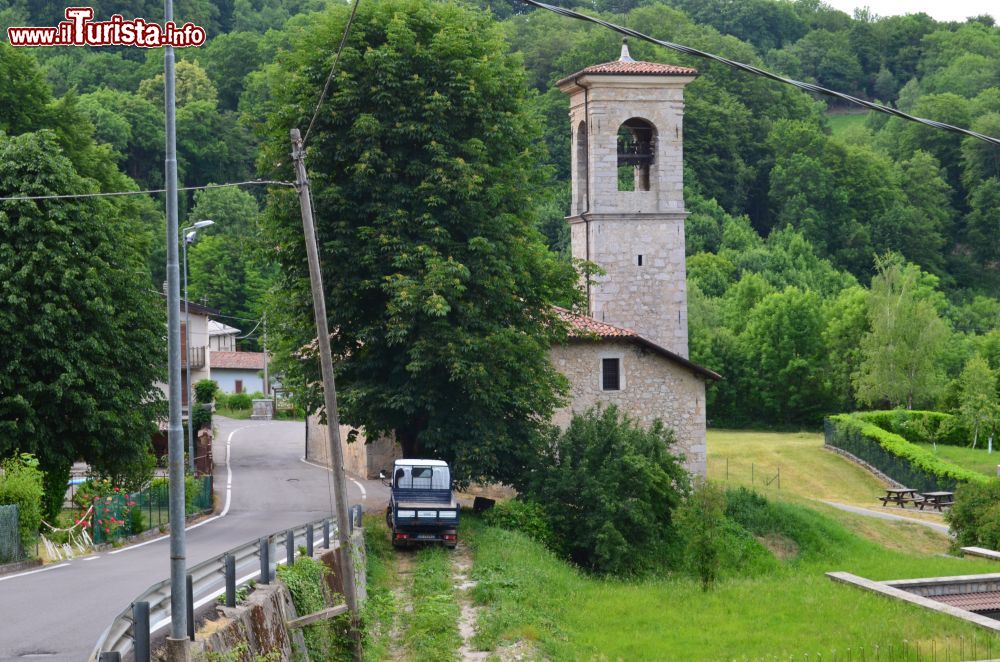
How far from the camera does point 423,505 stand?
29188 mm

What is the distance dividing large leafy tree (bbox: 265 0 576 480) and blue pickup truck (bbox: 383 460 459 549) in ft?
5.96

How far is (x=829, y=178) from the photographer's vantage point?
348 feet

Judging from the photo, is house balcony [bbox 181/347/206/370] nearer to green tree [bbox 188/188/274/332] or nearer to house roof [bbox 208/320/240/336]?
house roof [bbox 208/320/240/336]

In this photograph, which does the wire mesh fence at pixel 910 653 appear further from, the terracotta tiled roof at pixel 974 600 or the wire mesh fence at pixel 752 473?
the wire mesh fence at pixel 752 473

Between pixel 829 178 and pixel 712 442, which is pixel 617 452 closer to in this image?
pixel 712 442

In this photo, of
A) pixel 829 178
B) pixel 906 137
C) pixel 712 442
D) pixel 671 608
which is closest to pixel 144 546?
pixel 671 608

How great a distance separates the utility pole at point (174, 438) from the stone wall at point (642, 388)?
26.9 meters

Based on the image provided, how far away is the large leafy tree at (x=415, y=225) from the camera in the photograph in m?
31.7

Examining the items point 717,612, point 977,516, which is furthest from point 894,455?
point 717,612

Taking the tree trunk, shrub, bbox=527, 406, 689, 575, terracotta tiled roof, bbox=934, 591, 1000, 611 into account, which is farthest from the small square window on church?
terracotta tiled roof, bbox=934, 591, 1000, 611

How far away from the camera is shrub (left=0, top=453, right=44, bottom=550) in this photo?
84.3ft

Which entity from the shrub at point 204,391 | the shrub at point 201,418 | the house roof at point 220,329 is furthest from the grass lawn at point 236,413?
the shrub at point 201,418

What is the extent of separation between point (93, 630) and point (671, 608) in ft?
41.9

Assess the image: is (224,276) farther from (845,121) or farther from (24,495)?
(845,121)
